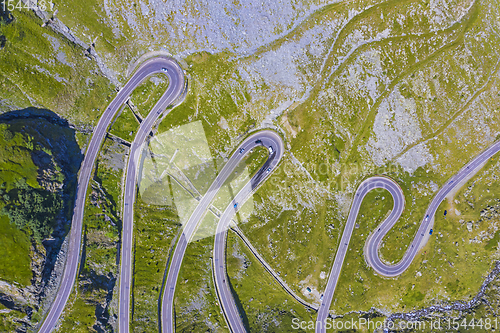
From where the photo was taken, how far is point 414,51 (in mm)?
76188

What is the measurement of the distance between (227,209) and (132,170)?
34565 millimetres

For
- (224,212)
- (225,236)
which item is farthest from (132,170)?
(225,236)

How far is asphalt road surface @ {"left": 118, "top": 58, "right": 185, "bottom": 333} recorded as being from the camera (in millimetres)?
74656

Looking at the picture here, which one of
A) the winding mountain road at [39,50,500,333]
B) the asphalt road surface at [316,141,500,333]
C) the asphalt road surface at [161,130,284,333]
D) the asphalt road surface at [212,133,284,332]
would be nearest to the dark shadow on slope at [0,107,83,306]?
the winding mountain road at [39,50,500,333]

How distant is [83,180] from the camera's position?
73500mm

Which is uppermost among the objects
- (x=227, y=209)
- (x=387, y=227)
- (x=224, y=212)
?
→ (x=387, y=227)

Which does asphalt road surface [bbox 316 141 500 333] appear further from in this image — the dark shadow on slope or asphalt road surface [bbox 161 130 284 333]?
the dark shadow on slope

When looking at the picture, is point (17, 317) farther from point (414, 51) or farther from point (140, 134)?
point (414, 51)

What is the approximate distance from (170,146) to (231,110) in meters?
24.1

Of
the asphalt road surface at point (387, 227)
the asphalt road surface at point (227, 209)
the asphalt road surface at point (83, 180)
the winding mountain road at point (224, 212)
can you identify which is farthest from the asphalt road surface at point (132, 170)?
the asphalt road surface at point (387, 227)

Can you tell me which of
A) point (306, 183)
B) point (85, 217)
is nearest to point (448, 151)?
point (306, 183)

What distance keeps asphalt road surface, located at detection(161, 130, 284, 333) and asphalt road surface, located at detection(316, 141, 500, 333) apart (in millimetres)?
31073

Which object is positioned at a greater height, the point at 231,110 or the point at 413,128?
the point at 413,128

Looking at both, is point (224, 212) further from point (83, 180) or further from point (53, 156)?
point (53, 156)
